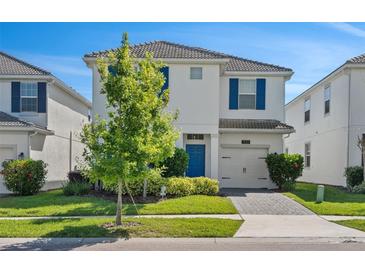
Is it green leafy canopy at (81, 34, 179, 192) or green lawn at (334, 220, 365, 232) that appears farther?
green lawn at (334, 220, 365, 232)

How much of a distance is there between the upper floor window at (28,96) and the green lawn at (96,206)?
6.49 metres

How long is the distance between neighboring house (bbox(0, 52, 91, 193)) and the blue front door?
7313 millimetres

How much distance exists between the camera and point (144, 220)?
10578mm

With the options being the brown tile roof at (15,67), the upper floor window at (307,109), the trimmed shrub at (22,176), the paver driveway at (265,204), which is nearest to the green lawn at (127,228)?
the paver driveway at (265,204)

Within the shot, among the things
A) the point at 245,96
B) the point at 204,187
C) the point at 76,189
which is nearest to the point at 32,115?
the point at 76,189

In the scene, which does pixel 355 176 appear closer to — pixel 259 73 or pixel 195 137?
pixel 259 73

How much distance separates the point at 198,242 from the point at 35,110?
1395cm

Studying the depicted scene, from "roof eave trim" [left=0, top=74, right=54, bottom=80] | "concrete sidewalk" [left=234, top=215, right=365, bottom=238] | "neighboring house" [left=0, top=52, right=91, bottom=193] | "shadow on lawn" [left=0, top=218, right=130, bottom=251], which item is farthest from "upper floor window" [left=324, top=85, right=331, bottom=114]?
"shadow on lawn" [left=0, top=218, right=130, bottom=251]

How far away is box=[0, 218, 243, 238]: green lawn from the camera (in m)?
9.26

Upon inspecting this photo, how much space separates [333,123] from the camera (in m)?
20.9

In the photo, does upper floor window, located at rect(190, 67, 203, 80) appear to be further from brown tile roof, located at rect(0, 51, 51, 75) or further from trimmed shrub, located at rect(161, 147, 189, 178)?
brown tile roof, located at rect(0, 51, 51, 75)

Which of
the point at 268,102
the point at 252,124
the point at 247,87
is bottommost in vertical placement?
the point at 252,124

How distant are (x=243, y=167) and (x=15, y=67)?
12722 mm

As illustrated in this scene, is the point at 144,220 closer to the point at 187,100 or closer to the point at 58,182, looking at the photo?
the point at 187,100
